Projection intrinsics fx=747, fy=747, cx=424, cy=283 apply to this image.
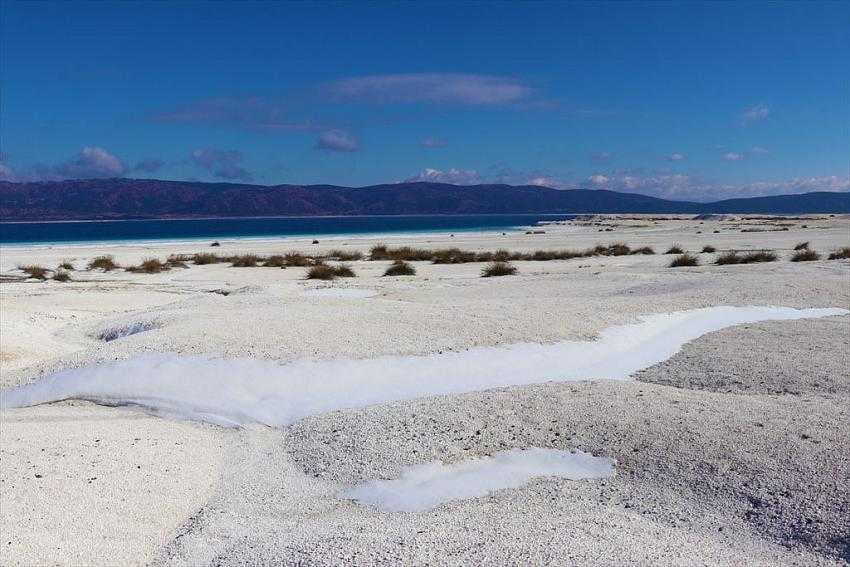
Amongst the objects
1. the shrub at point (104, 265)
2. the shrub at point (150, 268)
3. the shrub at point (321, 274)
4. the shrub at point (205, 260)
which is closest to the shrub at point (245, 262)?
the shrub at point (205, 260)

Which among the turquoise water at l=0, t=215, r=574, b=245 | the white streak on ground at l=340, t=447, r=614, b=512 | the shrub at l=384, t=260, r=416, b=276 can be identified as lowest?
the turquoise water at l=0, t=215, r=574, b=245

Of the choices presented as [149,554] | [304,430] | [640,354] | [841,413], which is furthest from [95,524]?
[640,354]

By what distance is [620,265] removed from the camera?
29141mm

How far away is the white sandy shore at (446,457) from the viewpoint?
5344 mm

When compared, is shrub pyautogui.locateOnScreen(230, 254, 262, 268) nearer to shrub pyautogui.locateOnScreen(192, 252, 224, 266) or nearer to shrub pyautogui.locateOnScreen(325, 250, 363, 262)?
shrub pyautogui.locateOnScreen(192, 252, 224, 266)

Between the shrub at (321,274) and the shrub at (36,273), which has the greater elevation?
the shrub at (321,274)

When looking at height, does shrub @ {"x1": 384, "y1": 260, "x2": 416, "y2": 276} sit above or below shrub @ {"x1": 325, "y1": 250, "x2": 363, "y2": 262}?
above

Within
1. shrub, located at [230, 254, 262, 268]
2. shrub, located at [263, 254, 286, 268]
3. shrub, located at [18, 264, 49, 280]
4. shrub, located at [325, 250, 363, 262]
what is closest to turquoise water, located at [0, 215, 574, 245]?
shrub, located at [325, 250, 363, 262]

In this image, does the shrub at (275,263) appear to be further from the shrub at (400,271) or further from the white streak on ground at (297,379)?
the white streak on ground at (297,379)

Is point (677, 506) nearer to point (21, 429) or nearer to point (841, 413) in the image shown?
point (841, 413)

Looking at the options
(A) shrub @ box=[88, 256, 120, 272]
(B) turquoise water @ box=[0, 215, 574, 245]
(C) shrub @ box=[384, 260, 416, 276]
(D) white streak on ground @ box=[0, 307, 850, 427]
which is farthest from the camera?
(B) turquoise water @ box=[0, 215, 574, 245]

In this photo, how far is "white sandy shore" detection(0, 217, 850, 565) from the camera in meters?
5.34

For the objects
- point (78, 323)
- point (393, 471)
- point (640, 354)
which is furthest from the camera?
point (78, 323)

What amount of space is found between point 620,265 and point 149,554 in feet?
84.0
